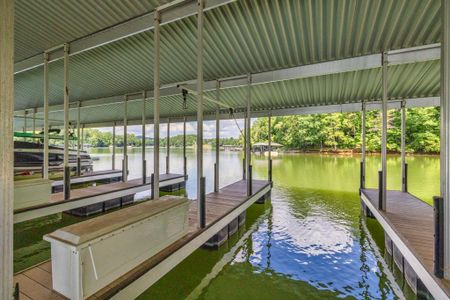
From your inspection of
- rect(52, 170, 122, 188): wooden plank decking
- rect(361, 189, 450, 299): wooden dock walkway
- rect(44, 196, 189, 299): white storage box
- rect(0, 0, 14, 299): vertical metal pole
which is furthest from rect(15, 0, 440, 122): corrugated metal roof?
rect(52, 170, 122, 188): wooden plank decking

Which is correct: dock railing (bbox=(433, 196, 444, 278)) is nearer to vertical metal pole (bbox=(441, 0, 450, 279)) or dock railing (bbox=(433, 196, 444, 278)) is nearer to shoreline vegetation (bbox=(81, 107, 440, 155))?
vertical metal pole (bbox=(441, 0, 450, 279))

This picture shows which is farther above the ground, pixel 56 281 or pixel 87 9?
pixel 87 9

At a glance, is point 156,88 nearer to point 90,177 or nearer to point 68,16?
point 68,16

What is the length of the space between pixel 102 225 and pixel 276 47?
4.43m

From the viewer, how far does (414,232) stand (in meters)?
3.65

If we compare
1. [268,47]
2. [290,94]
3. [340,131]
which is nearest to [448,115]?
[268,47]

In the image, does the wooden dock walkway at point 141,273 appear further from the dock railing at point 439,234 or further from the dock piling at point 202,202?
the dock railing at point 439,234

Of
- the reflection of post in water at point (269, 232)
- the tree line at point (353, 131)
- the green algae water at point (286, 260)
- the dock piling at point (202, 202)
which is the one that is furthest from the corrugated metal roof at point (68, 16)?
the tree line at point (353, 131)

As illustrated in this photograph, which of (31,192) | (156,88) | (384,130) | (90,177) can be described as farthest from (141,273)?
(90,177)

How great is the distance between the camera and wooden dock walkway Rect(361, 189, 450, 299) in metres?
2.41

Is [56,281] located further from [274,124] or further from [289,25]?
[274,124]

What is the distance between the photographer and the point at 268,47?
15.5 ft

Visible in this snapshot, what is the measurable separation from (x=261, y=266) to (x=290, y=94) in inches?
236

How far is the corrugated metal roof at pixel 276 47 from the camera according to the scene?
11.8 ft
